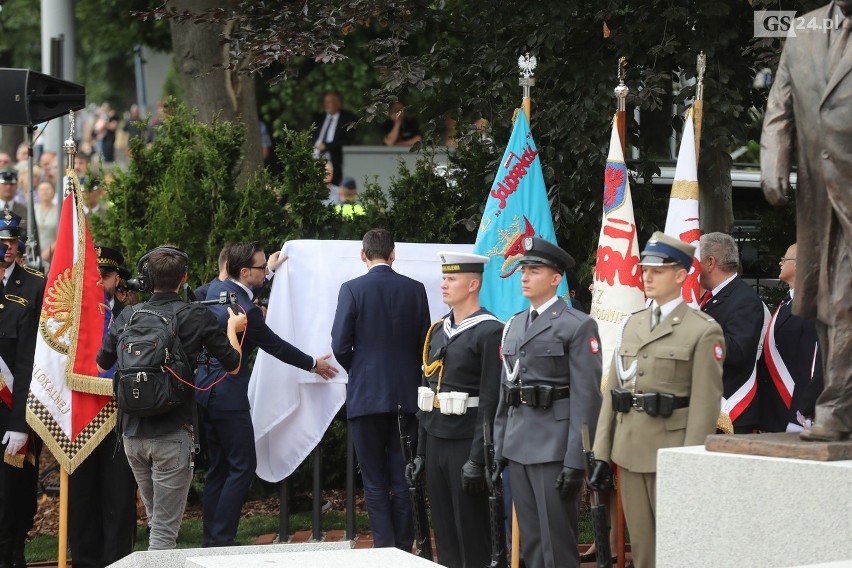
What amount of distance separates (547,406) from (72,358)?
10.7 feet

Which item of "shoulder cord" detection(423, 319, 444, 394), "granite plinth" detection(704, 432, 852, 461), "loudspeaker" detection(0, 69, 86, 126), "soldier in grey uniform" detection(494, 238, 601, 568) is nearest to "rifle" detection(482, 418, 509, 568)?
"soldier in grey uniform" detection(494, 238, 601, 568)

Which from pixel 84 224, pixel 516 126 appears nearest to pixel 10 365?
pixel 84 224

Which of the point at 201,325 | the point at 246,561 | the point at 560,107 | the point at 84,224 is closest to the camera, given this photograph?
the point at 246,561

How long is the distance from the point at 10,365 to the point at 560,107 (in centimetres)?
415

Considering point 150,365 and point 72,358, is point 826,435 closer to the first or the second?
point 150,365

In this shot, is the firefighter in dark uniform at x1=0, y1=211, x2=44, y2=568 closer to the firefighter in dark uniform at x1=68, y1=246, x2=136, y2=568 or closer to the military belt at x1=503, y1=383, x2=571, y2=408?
the firefighter in dark uniform at x1=68, y1=246, x2=136, y2=568

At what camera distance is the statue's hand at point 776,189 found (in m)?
5.58

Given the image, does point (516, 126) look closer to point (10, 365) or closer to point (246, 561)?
point (10, 365)

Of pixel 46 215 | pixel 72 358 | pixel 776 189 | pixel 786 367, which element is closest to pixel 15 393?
pixel 72 358

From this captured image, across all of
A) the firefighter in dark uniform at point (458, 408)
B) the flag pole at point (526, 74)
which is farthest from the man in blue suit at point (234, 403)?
the flag pole at point (526, 74)

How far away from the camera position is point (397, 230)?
10508 mm

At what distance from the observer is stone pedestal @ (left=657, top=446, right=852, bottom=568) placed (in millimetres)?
5270

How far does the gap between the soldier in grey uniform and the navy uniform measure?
3380 millimetres

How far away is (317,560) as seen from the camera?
5.80 m
